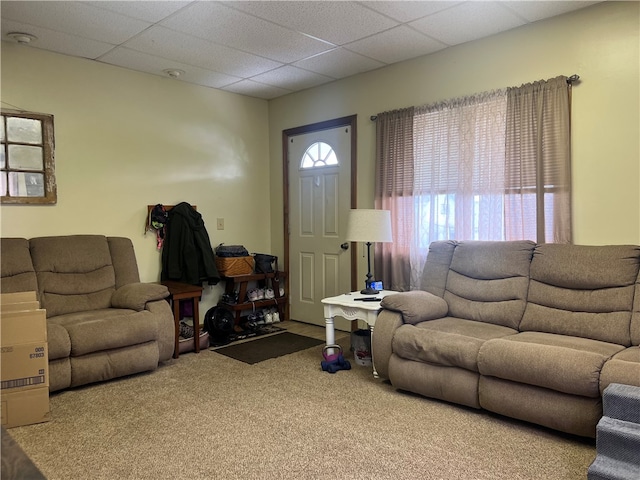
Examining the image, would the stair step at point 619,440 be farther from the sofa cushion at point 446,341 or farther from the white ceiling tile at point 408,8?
the white ceiling tile at point 408,8

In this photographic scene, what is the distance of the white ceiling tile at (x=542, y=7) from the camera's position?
301 cm

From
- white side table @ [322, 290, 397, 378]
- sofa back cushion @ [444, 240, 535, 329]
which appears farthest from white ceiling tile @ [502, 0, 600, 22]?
white side table @ [322, 290, 397, 378]

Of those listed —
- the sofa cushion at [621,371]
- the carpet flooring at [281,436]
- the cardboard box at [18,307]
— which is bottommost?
the carpet flooring at [281,436]

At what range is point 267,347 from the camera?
418 centimetres

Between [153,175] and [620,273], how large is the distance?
3840 mm

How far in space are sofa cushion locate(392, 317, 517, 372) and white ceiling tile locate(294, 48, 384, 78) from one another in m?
2.32

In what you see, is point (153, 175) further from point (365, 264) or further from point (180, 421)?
point (180, 421)

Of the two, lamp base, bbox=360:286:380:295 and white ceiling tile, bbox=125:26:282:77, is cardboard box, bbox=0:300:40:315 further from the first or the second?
lamp base, bbox=360:286:380:295

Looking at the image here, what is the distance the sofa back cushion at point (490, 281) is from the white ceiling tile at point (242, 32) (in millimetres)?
1987

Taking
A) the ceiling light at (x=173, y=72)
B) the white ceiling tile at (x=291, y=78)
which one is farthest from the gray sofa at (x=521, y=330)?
the ceiling light at (x=173, y=72)

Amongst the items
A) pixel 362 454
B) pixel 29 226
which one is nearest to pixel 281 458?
pixel 362 454

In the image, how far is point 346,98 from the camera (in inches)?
180

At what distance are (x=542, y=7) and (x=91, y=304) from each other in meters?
3.90

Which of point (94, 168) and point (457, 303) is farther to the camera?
point (94, 168)
